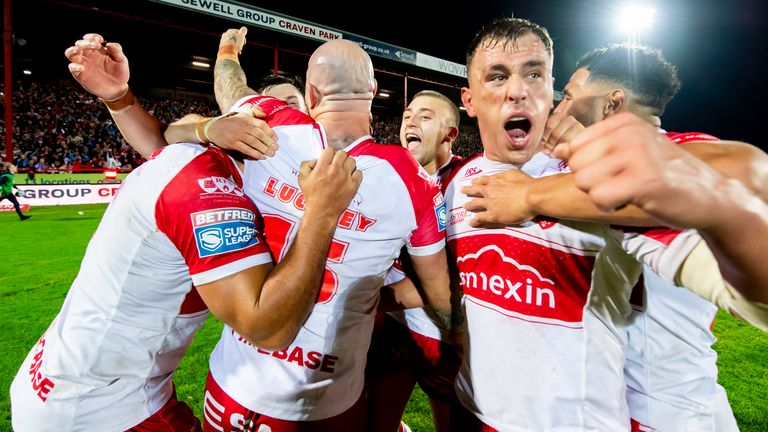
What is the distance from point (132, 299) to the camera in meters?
1.37

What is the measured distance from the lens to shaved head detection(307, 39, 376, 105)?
174cm

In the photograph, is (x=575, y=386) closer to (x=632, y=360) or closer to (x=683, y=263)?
(x=632, y=360)

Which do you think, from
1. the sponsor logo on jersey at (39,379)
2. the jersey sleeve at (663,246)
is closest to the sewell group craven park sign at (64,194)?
the sponsor logo on jersey at (39,379)

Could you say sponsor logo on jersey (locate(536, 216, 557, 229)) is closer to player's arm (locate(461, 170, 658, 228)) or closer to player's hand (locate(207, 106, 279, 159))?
player's arm (locate(461, 170, 658, 228))

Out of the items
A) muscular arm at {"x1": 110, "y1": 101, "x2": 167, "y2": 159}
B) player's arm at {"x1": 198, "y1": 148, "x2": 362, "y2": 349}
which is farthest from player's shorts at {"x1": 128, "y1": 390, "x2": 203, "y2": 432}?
muscular arm at {"x1": 110, "y1": 101, "x2": 167, "y2": 159}

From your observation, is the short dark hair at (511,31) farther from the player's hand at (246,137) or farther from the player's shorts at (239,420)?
the player's shorts at (239,420)

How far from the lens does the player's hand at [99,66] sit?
2.00 meters

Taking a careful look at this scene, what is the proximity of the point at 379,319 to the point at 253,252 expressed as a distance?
62.9 inches

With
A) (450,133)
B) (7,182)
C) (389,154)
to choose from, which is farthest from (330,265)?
(7,182)

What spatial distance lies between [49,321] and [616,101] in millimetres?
5494

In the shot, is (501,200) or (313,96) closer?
(501,200)

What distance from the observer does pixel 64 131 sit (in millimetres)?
18781

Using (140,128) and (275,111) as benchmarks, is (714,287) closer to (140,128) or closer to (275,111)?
(275,111)

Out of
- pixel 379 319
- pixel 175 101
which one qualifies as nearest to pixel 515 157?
pixel 379 319
